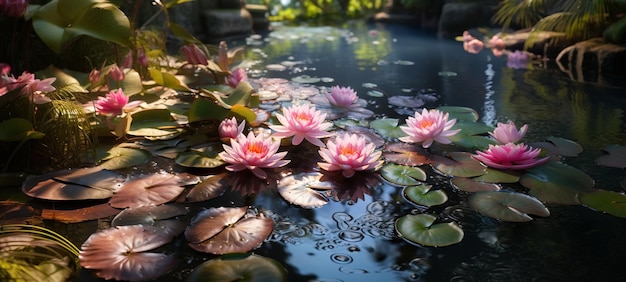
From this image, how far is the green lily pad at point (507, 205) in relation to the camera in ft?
3.76

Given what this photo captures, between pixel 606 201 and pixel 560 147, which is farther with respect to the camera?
pixel 560 147

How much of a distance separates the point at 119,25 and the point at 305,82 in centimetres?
133

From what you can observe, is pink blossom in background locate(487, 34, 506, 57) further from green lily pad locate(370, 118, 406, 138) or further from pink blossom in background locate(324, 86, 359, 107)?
green lily pad locate(370, 118, 406, 138)

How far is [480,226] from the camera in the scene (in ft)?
3.66

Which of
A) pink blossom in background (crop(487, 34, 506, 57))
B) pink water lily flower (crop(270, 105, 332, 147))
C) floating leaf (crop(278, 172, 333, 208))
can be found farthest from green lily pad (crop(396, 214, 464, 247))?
pink blossom in background (crop(487, 34, 506, 57))

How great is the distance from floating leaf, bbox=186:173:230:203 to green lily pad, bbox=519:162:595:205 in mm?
864

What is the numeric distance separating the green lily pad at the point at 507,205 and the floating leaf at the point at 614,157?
0.47 meters

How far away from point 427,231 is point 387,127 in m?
0.85

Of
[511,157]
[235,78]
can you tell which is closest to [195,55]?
[235,78]

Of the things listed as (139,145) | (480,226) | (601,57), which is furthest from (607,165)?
(601,57)

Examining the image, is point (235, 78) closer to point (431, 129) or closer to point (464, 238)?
point (431, 129)

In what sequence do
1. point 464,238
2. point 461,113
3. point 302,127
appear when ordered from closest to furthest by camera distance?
point 464,238
point 302,127
point 461,113

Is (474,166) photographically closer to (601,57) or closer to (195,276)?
(195,276)

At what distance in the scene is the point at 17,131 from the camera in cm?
134
